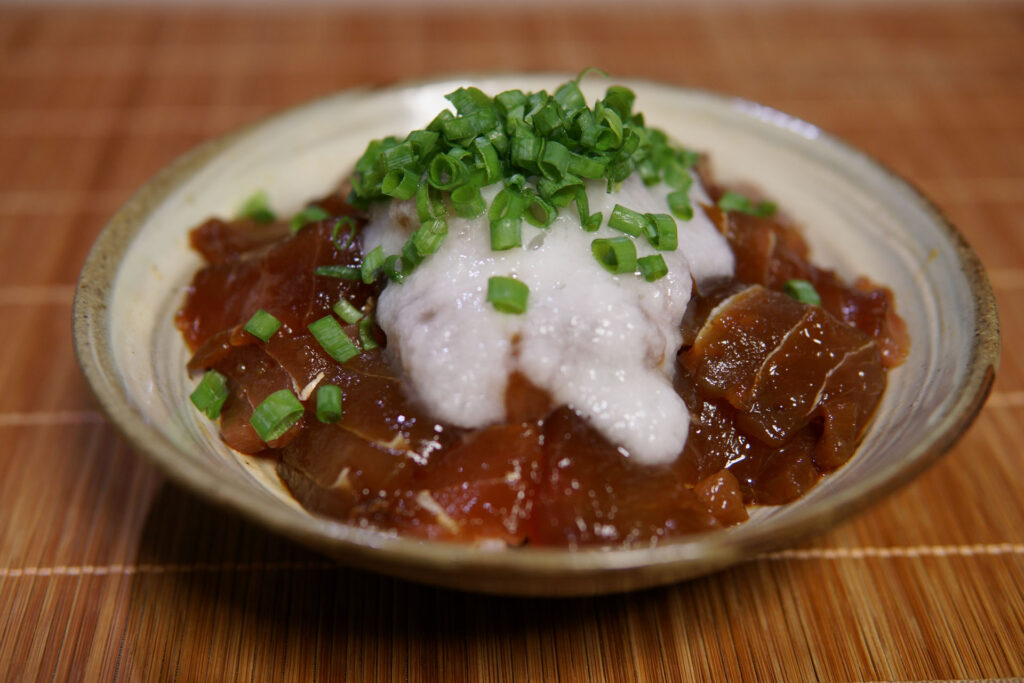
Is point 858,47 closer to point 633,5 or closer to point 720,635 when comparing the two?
point 633,5

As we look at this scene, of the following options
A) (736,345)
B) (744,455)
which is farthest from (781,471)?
(736,345)

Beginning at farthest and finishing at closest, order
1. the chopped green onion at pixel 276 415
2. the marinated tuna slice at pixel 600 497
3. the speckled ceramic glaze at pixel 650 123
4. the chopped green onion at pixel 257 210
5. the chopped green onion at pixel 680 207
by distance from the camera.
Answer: the chopped green onion at pixel 257 210, the chopped green onion at pixel 680 207, the chopped green onion at pixel 276 415, the marinated tuna slice at pixel 600 497, the speckled ceramic glaze at pixel 650 123

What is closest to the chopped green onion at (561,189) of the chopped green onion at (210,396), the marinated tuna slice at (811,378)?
the marinated tuna slice at (811,378)

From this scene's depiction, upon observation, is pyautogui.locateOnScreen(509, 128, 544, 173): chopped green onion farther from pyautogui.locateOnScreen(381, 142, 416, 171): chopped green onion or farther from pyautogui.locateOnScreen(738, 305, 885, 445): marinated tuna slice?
pyautogui.locateOnScreen(738, 305, 885, 445): marinated tuna slice

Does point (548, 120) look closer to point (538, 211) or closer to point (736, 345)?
point (538, 211)

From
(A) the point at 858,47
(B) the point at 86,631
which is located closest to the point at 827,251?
(B) the point at 86,631

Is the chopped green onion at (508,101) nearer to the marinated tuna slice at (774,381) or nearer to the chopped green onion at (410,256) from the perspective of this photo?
the chopped green onion at (410,256)

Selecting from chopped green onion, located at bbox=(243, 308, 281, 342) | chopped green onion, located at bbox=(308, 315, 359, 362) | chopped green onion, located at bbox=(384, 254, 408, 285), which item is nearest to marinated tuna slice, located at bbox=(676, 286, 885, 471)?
chopped green onion, located at bbox=(384, 254, 408, 285)
